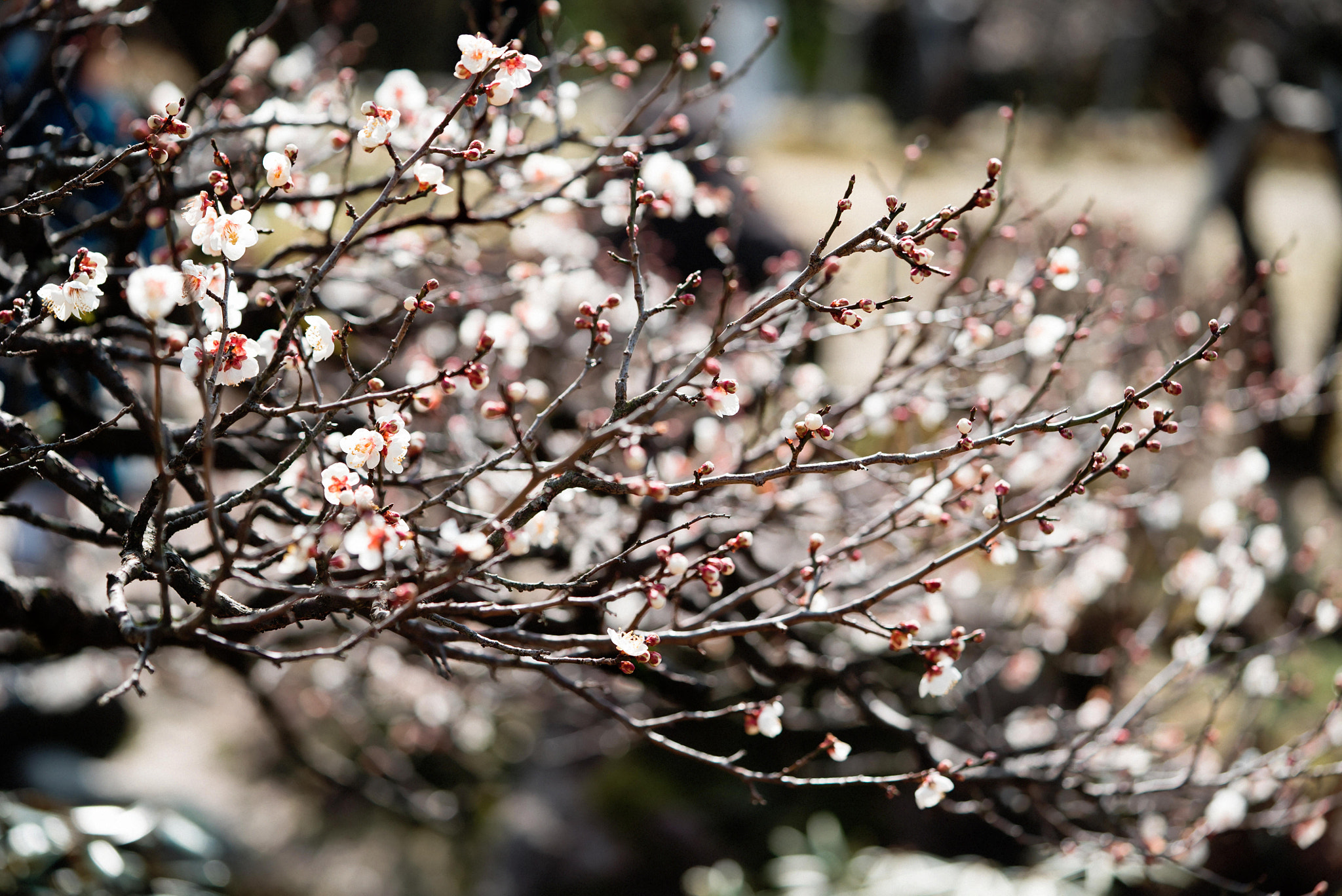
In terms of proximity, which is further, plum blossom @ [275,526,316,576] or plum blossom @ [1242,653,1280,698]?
plum blossom @ [1242,653,1280,698]

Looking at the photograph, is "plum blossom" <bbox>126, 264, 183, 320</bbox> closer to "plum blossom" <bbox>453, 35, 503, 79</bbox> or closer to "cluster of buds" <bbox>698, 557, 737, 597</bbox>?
"plum blossom" <bbox>453, 35, 503, 79</bbox>

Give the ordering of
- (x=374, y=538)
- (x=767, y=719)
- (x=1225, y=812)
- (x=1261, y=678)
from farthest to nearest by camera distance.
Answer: (x=1261, y=678) → (x=1225, y=812) → (x=767, y=719) → (x=374, y=538)

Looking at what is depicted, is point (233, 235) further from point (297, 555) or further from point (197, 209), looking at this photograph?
point (297, 555)

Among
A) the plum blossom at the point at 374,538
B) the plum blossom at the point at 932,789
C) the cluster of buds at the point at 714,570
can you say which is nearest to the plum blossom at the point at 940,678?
the plum blossom at the point at 932,789

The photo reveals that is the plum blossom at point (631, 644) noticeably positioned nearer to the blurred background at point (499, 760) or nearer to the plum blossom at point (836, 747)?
the plum blossom at point (836, 747)

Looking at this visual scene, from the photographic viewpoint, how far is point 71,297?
63.4 inches

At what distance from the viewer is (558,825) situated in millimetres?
5230

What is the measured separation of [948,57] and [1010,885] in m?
15.0

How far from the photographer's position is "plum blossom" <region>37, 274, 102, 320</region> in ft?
5.22

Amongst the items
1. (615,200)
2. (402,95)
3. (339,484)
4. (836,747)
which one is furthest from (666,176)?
(836,747)

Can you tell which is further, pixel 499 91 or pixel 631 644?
pixel 499 91

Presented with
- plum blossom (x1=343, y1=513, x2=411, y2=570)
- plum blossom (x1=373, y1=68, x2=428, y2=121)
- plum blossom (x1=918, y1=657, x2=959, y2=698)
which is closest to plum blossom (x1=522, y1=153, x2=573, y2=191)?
plum blossom (x1=373, y1=68, x2=428, y2=121)

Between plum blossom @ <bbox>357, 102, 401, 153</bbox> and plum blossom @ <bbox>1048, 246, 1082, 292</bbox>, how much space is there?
1601 millimetres

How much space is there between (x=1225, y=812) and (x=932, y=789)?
4.18 feet
